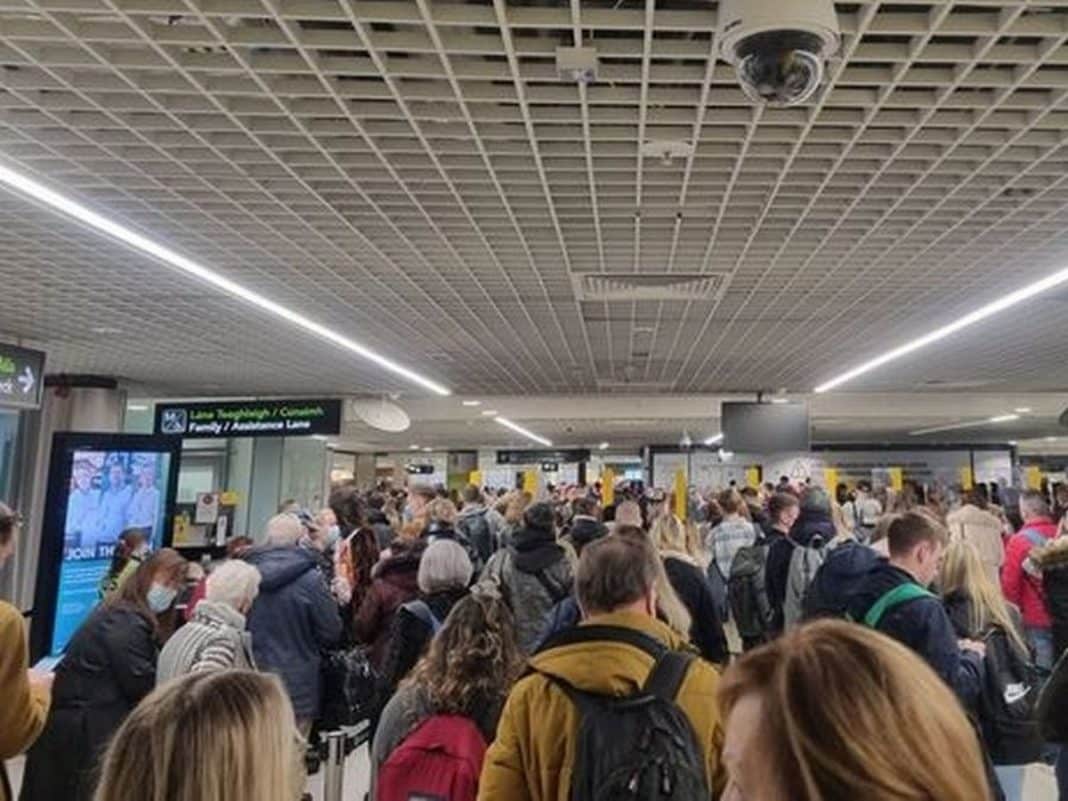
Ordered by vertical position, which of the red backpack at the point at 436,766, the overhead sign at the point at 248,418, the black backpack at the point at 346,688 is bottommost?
the black backpack at the point at 346,688

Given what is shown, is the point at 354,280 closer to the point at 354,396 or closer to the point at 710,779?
the point at 710,779

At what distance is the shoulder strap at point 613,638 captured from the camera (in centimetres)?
197

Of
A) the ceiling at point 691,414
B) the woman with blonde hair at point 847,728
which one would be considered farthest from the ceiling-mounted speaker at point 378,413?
the woman with blonde hair at point 847,728

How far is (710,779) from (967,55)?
85.9 inches

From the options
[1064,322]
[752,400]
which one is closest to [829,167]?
[1064,322]

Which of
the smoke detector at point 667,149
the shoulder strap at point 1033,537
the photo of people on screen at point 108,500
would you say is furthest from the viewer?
the photo of people on screen at point 108,500

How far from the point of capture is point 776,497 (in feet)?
19.9

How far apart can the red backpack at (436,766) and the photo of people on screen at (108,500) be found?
5481 millimetres

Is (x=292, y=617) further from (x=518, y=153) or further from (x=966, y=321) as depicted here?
(x=966, y=321)

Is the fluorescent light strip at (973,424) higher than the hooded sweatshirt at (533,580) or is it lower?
higher

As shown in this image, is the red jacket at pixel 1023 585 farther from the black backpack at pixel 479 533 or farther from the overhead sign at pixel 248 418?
the overhead sign at pixel 248 418

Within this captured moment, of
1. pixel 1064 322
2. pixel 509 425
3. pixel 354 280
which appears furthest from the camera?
pixel 509 425

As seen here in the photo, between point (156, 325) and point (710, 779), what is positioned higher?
point (156, 325)

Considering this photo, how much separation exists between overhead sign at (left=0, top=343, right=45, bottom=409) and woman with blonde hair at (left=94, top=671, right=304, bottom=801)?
22.0 feet
